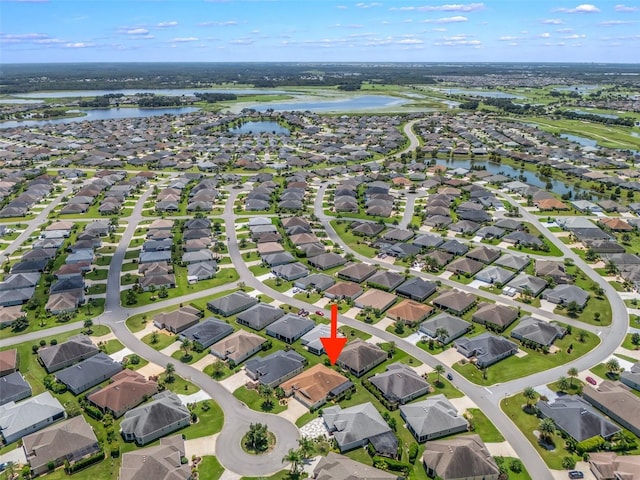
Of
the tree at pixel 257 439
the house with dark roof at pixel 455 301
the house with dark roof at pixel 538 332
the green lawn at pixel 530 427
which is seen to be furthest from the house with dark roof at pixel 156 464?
the house with dark roof at pixel 538 332

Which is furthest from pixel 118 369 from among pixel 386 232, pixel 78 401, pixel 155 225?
pixel 386 232

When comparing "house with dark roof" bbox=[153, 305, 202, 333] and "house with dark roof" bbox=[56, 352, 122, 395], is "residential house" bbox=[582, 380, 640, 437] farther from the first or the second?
"house with dark roof" bbox=[56, 352, 122, 395]

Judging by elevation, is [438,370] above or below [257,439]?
above

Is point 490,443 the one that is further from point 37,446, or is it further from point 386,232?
point 386,232

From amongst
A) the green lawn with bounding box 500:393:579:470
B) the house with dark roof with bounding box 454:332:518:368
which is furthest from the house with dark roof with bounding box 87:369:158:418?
the green lawn with bounding box 500:393:579:470

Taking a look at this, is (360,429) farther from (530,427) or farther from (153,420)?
(153,420)

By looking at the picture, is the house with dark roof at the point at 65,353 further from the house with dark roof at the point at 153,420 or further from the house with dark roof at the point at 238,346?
the house with dark roof at the point at 238,346

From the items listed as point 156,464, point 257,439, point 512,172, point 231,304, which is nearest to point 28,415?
point 156,464
